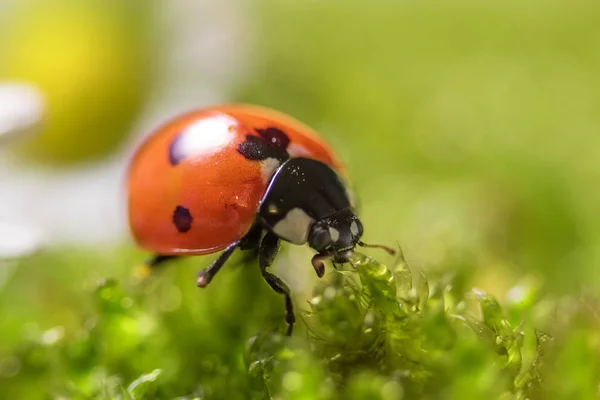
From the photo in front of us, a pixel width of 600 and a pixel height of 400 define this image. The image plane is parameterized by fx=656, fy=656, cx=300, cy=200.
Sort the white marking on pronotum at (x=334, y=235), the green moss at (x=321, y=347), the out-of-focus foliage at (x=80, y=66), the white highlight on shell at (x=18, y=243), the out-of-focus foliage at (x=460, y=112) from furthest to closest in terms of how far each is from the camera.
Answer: the out-of-focus foliage at (x=80, y=66) → the out-of-focus foliage at (x=460, y=112) → the white highlight on shell at (x=18, y=243) → the white marking on pronotum at (x=334, y=235) → the green moss at (x=321, y=347)

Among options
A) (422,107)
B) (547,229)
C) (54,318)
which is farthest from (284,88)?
(54,318)

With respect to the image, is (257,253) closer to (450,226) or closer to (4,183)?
(450,226)

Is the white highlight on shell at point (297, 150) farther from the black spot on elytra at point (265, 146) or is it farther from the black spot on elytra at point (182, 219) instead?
the black spot on elytra at point (182, 219)

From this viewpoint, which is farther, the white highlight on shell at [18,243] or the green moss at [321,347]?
the white highlight on shell at [18,243]

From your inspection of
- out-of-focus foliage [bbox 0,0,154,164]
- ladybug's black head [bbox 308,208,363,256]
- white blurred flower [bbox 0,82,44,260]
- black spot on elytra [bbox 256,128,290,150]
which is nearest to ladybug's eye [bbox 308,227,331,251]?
ladybug's black head [bbox 308,208,363,256]

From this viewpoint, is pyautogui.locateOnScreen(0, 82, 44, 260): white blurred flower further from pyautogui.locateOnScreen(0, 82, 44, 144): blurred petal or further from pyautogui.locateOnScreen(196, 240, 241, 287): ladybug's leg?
pyautogui.locateOnScreen(196, 240, 241, 287): ladybug's leg

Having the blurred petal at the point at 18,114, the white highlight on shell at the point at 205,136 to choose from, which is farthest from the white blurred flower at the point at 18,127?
the white highlight on shell at the point at 205,136
